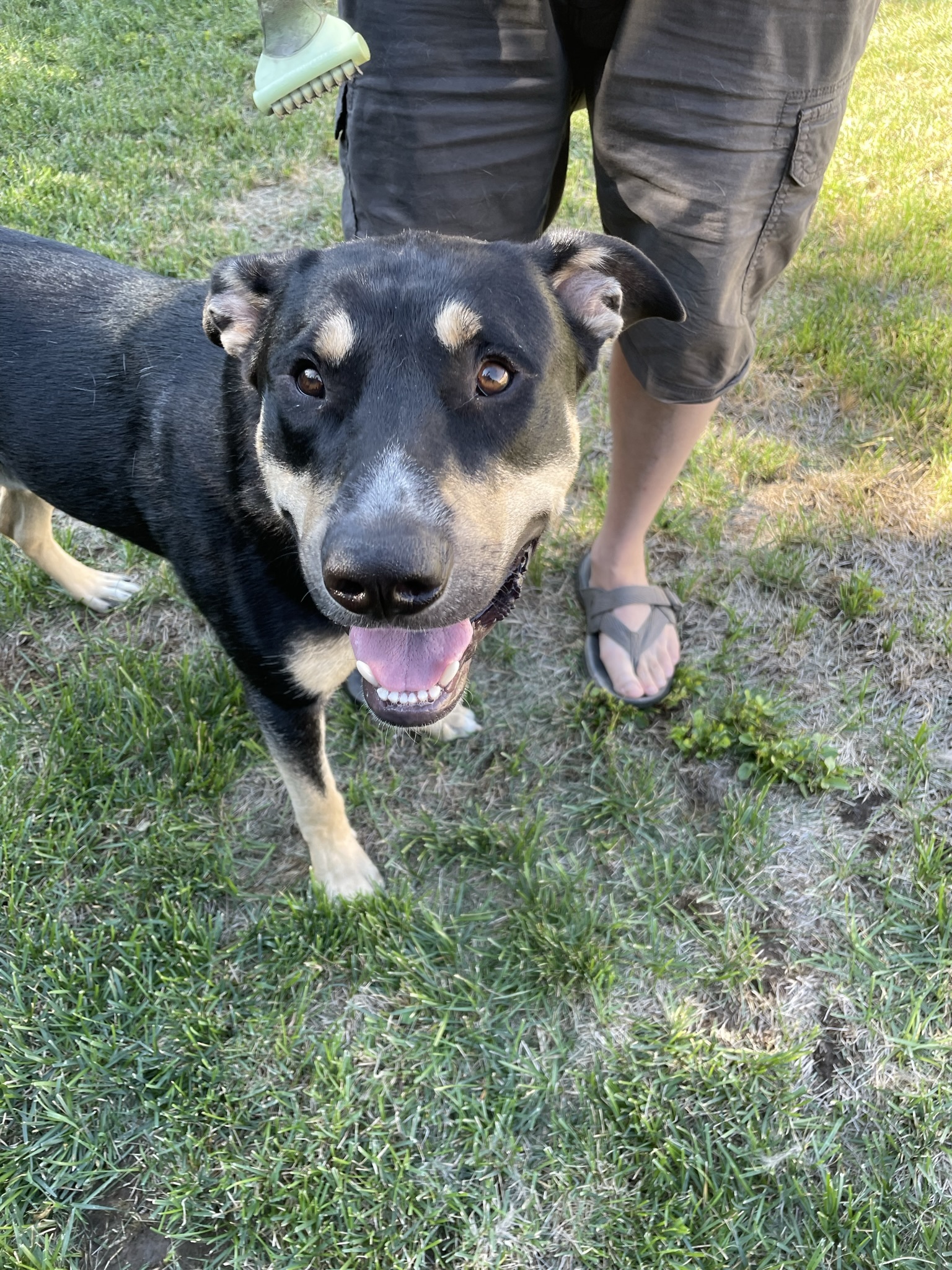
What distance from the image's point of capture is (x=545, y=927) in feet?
8.04

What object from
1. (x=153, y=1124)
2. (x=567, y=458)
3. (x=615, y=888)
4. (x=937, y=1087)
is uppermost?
(x=567, y=458)

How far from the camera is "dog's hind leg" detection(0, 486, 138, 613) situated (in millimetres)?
3193

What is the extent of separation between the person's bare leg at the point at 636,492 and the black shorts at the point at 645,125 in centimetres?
21

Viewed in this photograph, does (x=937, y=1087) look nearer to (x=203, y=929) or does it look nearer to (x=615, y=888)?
(x=615, y=888)

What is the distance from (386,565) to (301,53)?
115 cm

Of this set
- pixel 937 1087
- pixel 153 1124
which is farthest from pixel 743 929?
pixel 153 1124

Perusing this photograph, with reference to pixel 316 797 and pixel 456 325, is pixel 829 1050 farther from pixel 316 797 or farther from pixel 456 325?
pixel 456 325

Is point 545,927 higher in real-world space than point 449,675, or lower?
lower

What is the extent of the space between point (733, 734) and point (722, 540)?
1048 millimetres

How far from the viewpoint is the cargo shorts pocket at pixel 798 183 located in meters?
2.16

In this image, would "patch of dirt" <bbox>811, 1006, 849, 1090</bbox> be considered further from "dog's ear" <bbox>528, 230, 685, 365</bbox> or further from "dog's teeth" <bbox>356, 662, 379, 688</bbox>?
"dog's ear" <bbox>528, 230, 685, 365</bbox>

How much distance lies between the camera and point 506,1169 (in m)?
2.09

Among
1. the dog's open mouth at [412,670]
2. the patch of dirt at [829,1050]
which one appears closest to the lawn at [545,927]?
the patch of dirt at [829,1050]

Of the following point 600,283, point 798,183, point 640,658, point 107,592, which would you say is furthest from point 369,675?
point 107,592
